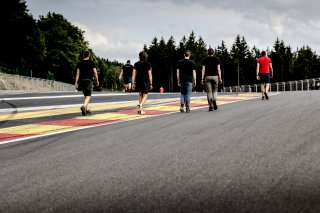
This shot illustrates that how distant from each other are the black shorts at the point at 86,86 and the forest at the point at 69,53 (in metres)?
29.1

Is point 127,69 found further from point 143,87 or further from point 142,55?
point 142,55

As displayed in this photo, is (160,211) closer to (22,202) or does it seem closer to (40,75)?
(22,202)

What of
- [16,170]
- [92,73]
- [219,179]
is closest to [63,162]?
[16,170]

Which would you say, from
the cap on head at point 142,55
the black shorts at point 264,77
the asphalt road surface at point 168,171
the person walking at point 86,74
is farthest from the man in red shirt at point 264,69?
the asphalt road surface at point 168,171

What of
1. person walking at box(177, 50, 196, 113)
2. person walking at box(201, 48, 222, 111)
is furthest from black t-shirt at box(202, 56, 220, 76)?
person walking at box(177, 50, 196, 113)

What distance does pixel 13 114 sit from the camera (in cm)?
1288

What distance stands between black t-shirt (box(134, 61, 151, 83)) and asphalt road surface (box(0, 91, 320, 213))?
4771 millimetres

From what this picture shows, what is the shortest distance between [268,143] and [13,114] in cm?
889

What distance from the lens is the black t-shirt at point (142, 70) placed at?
1233 centimetres

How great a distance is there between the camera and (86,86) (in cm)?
1262

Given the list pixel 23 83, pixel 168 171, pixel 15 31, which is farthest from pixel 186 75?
pixel 15 31

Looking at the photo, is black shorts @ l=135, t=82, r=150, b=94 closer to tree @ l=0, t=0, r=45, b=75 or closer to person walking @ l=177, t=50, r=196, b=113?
person walking @ l=177, t=50, r=196, b=113

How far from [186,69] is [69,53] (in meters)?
68.6

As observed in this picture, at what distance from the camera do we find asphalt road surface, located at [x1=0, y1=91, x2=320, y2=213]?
3398mm
